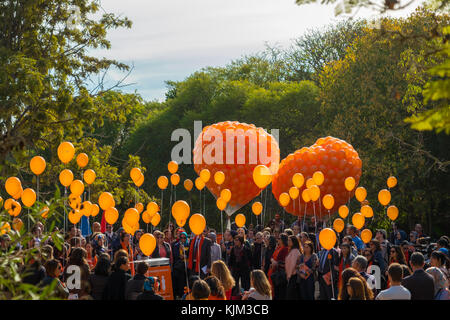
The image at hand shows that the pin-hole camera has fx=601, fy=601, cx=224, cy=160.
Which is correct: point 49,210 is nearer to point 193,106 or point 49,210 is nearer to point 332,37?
point 193,106

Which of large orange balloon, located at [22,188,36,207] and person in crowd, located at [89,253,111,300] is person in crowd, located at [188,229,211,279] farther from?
person in crowd, located at [89,253,111,300]

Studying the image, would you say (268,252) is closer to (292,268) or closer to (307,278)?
(292,268)

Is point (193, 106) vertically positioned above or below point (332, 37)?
below

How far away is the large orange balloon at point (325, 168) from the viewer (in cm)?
1739

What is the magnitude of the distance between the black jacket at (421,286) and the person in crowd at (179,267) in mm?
5297

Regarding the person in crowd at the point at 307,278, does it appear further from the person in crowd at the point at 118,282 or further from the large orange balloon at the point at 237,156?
the large orange balloon at the point at 237,156

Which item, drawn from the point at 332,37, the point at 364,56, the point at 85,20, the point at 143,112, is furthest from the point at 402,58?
the point at 143,112

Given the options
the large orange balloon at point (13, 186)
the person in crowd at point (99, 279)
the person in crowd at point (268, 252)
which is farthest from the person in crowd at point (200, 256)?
the person in crowd at point (99, 279)

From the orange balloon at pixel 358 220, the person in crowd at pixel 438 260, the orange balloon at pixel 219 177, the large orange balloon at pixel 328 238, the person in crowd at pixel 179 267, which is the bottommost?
the person in crowd at pixel 179 267

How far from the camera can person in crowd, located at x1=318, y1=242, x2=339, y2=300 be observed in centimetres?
1069

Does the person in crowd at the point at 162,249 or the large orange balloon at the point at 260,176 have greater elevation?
the large orange balloon at the point at 260,176

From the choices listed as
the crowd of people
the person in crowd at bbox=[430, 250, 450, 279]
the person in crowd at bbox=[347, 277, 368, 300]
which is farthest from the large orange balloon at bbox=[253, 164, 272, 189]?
the person in crowd at bbox=[347, 277, 368, 300]
